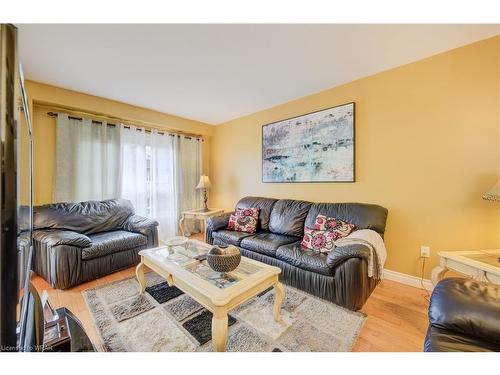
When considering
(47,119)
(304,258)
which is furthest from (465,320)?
(47,119)

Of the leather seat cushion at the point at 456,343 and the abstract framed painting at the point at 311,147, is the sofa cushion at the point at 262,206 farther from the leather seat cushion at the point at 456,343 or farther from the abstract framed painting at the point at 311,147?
the leather seat cushion at the point at 456,343

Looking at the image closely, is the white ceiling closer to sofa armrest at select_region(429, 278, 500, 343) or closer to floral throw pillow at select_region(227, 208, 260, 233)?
floral throw pillow at select_region(227, 208, 260, 233)

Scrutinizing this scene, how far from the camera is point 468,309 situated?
0.90 m

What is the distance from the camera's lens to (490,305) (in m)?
0.89

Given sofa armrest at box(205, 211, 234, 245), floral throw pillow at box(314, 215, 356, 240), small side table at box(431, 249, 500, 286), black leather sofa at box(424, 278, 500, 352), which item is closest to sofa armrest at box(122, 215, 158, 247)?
sofa armrest at box(205, 211, 234, 245)

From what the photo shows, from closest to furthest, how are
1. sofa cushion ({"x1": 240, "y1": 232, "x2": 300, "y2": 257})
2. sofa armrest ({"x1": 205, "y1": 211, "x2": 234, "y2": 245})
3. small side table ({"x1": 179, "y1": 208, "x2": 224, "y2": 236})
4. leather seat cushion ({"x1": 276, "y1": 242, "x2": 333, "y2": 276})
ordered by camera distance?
leather seat cushion ({"x1": 276, "y1": 242, "x2": 333, "y2": 276}), sofa cushion ({"x1": 240, "y1": 232, "x2": 300, "y2": 257}), sofa armrest ({"x1": 205, "y1": 211, "x2": 234, "y2": 245}), small side table ({"x1": 179, "y1": 208, "x2": 224, "y2": 236})

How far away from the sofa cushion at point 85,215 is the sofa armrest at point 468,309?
3.34 metres

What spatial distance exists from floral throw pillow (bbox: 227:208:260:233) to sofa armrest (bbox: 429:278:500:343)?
1987 millimetres

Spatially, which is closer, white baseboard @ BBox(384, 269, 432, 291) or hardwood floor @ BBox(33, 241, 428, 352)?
hardwood floor @ BBox(33, 241, 428, 352)

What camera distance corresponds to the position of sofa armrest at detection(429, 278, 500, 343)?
845 mm

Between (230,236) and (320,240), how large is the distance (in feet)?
3.70

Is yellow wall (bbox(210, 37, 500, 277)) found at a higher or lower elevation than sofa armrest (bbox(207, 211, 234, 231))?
higher
